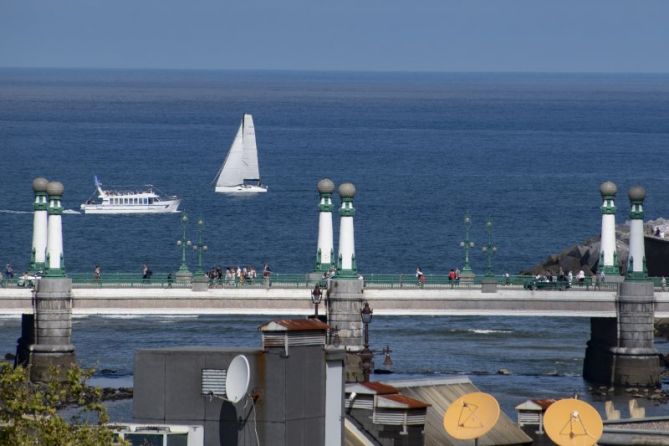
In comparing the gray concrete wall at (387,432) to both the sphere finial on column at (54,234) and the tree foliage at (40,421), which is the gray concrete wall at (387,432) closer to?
the tree foliage at (40,421)

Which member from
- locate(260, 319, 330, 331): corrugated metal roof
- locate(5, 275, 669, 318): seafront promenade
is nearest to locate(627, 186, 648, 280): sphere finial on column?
locate(5, 275, 669, 318): seafront promenade

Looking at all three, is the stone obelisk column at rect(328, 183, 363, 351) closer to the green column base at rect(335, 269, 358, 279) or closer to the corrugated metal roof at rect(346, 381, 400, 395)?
the green column base at rect(335, 269, 358, 279)

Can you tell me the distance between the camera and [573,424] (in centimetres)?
3903

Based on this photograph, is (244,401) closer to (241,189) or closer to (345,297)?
(345,297)

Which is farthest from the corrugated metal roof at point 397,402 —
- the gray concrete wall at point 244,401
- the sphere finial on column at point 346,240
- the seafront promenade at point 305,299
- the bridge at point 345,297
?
the seafront promenade at point 305,299

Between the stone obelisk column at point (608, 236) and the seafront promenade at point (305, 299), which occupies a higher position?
the stone obelisk column at point (608, 236)

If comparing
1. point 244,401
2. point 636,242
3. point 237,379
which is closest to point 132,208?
point 636,242

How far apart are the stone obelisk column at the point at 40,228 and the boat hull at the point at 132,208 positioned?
85.2 meters

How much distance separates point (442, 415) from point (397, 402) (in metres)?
2.90

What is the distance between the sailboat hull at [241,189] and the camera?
618 ft

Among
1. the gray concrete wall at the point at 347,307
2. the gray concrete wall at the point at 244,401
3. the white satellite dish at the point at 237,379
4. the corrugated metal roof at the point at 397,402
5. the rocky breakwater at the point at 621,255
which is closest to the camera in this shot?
the white satellite dish at the point at 237,379

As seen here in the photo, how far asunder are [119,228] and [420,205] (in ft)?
86.2

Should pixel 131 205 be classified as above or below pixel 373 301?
above

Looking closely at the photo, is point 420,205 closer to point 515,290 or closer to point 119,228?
point 119,228
